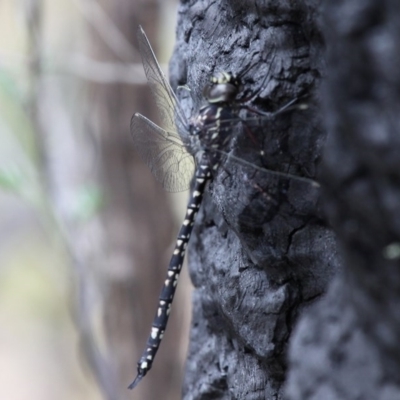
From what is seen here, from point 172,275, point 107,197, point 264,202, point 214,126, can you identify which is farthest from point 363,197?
point 107,197

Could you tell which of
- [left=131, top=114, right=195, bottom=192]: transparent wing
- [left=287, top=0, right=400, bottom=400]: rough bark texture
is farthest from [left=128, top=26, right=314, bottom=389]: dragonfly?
[left=287, top=0, right=400, bottom=400]: rough bark texture

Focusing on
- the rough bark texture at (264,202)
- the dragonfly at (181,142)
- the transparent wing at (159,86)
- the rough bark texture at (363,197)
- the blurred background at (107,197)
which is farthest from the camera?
the blurred background at (107,197)

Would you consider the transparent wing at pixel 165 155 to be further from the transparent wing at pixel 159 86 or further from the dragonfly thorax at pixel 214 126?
the dragonfly thorax at pixel 214 126

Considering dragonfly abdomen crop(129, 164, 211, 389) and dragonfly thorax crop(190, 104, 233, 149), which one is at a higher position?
dragonfly thorax crop(190, 104, 233, 149)

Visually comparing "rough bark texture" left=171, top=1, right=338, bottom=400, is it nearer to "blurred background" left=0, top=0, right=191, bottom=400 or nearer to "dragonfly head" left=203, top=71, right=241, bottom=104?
"dragonfly head" left=203, top=71, right=241, bottom=104

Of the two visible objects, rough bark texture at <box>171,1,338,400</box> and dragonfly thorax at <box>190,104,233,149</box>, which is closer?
rough bark texture at <box>171,1,338,400</box>

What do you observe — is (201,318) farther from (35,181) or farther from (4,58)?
(4,58)

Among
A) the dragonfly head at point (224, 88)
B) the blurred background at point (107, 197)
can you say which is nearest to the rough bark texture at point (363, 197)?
the dragonfly head at point (224, 88)
